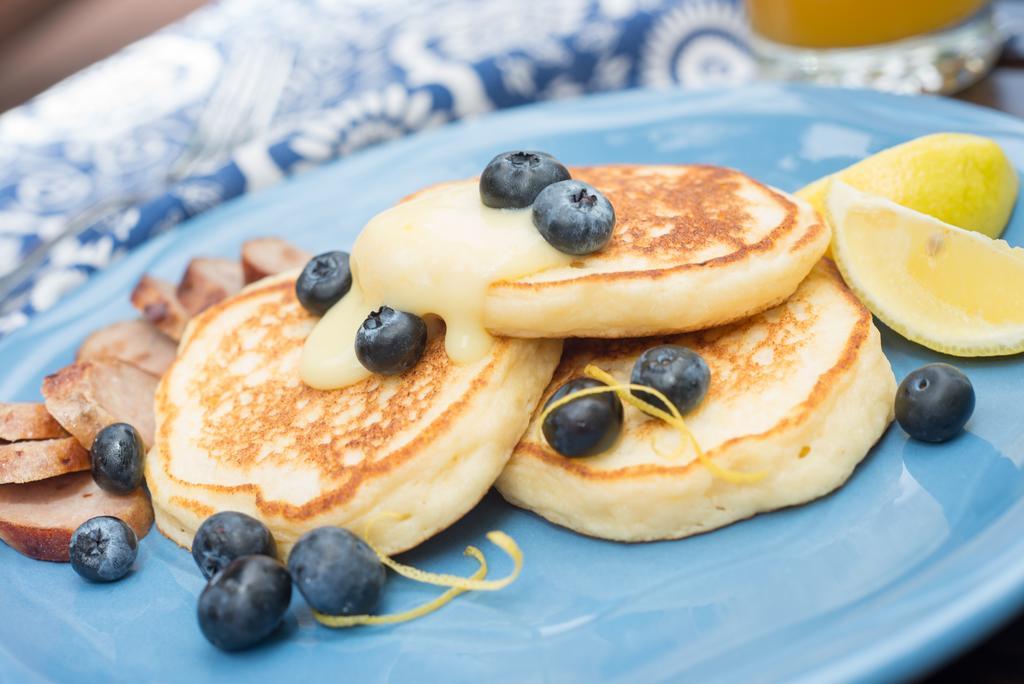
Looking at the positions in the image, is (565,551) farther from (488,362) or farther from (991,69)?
(991,69)

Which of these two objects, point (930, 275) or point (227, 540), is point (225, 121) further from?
point (930, 275)

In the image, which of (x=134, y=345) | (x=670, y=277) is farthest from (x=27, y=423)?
(x=670, y=277)

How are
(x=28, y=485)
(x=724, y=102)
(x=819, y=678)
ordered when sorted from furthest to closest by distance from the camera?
(x=724, y=102) < (x=28, y=485) < (x=819, y=678)

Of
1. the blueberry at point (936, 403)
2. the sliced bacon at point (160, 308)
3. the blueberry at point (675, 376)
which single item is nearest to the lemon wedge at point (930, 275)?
the blueberry at point (936, 403)

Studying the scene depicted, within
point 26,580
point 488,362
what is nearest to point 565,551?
point 488,362

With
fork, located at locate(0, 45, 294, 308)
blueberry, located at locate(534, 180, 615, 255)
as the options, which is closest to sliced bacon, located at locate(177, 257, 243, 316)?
fork, located at locate(0, 45, 294, 308)

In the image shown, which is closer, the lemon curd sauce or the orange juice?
the lemon curd sauce

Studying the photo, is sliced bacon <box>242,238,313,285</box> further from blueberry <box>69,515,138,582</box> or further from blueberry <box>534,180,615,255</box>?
blueberry <box>534,180,615,255</box>
